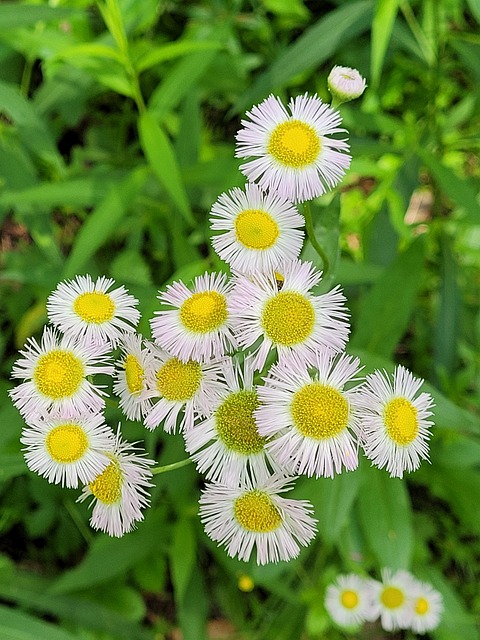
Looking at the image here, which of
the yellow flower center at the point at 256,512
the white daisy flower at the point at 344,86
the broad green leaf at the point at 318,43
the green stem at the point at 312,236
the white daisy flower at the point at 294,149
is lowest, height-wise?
the yellow flower center at the point at 256,512

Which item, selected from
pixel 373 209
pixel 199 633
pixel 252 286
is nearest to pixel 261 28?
pixel 373 209

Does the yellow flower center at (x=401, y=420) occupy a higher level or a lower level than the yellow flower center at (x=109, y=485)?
higher

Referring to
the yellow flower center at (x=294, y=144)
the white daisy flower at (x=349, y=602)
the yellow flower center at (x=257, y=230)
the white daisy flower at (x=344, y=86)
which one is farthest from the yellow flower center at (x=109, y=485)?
the white daisy flower at (x=349, y=602)

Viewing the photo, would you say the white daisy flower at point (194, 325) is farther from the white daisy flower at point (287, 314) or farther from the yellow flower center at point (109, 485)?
the yellow flower center at point (109, 485)

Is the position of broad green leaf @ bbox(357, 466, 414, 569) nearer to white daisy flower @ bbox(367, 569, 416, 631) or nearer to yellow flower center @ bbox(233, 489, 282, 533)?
white daisy flower @ bbox(367, 569, 416, 631)

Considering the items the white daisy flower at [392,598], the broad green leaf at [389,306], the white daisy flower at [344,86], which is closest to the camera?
the white daisy flower at [344,86]

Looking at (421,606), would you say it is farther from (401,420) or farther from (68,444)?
(68,444)
